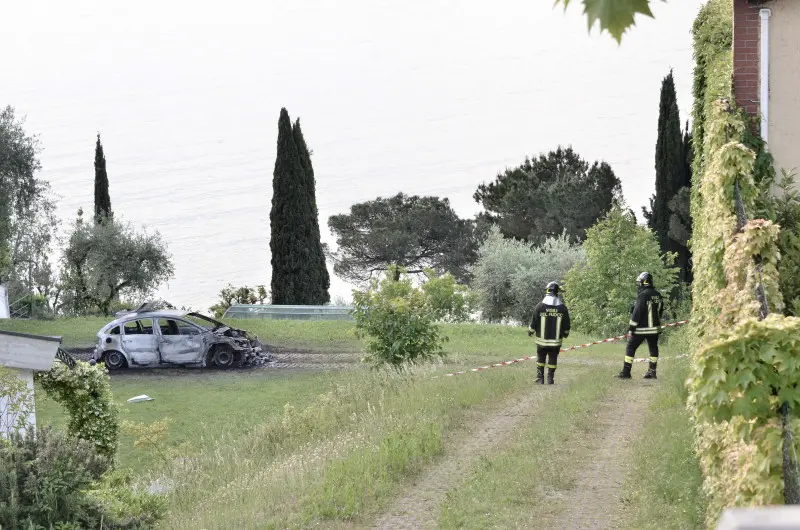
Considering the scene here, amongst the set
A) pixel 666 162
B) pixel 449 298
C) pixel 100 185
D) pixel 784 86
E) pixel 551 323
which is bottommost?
pixel 551 323

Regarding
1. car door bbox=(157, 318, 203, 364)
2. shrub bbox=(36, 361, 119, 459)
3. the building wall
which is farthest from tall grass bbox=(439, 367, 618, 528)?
car door bbox=(157, 318, 203, 364)

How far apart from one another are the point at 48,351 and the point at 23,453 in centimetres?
566

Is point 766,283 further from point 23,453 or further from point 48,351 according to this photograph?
point 48,351

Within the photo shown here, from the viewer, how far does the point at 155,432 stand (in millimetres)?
16641

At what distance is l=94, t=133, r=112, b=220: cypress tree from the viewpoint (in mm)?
44688

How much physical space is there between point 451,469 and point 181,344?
1634 centimetres

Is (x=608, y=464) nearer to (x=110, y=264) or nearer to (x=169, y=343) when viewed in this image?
(x=169, y=343)

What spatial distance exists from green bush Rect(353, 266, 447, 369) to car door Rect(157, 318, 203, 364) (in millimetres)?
6488

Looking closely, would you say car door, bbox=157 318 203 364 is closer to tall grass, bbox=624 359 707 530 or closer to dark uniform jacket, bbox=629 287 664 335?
dark uniform jacket, bbox=629 287 664 335

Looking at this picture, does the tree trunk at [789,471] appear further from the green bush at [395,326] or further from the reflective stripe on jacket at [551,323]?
the green bush at [395,326]

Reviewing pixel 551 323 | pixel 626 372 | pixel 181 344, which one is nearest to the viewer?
pixel 551 323

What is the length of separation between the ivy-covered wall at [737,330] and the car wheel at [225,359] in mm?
15800

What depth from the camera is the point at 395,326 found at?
21.7m

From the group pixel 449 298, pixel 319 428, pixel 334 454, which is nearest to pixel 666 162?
pixel 449 298
